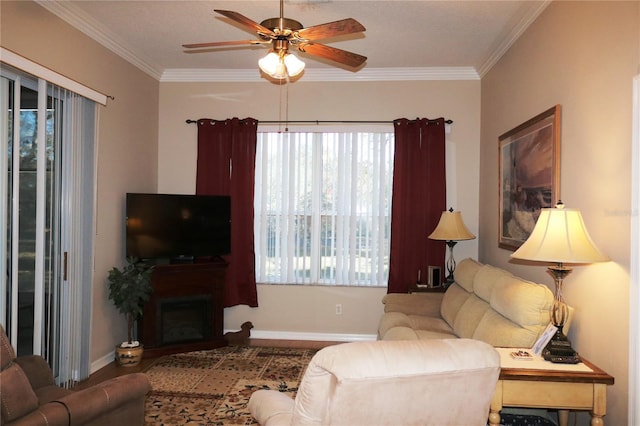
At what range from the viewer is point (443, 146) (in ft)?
16.3

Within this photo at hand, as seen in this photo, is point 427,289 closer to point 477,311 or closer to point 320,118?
point 477,311

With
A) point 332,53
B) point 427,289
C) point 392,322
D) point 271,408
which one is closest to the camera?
point 271,408

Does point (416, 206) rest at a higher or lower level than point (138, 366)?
higher

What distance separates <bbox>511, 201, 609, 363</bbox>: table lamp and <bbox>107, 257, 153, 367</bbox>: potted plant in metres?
3.35

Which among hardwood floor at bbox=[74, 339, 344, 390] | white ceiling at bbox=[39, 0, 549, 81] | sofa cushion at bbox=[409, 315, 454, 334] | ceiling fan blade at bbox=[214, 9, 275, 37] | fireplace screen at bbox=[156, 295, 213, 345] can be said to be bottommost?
hardwood floor at bbox=[74, 339, 344, 390]

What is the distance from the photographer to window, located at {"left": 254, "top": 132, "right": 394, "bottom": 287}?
16.7 feet

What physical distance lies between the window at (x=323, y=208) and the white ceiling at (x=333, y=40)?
830 mm

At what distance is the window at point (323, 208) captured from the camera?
5.10 metres

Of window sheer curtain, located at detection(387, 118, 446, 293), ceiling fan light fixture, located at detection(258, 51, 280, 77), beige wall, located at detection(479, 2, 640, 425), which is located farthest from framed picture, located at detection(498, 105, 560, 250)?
ceiling fan light fixture, located at detection(258, 51, 280, 77)

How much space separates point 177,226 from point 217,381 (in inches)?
64.4

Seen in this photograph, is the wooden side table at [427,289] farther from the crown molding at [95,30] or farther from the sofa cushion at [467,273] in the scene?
the crown molding at [95,30]

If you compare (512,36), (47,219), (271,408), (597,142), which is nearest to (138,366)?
(47,219)

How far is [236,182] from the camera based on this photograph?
512 centimetres

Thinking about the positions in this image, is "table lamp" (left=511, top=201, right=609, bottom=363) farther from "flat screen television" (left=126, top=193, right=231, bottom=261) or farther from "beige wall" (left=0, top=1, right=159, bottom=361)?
"beige wall" (left=0, top=1, right=159, bottom=361)
